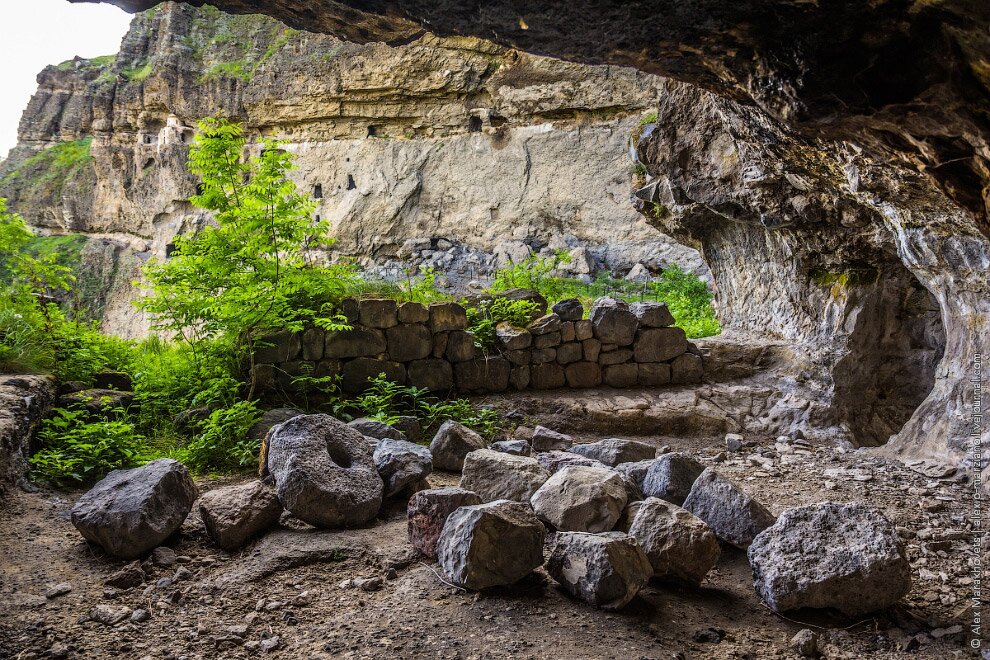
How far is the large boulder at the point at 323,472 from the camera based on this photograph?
131 inches

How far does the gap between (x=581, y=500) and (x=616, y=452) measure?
5.12 ft

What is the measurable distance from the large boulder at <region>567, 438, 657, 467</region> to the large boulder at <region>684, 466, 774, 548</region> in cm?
124

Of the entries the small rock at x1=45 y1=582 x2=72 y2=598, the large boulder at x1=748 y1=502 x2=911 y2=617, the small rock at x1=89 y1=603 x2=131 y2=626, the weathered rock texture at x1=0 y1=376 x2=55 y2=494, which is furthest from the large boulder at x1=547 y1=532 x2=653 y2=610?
the weathered rock texture at x1=0 y1=376 x2=55 y2=494

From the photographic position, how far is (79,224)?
1895 cm

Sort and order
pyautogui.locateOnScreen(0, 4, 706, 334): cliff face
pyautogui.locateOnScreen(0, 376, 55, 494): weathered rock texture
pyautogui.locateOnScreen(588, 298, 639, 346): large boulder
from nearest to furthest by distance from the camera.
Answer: pyautogui.locateOnScreen(0, 376, 55, 494): weathered rock texture → pyautogui.locateOnScreen(588, 298, 639, 346): large boulder → pyautogui.locateOnScreen(0, 4, 706, 334): cliff face

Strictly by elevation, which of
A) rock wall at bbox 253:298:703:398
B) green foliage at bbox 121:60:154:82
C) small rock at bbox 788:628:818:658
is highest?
green foliage at bbox 121:60:154:82

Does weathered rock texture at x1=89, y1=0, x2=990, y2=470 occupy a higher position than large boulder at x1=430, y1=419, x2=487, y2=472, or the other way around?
weathered rock texture at x1=89, y1=0, x2=990, y2=470

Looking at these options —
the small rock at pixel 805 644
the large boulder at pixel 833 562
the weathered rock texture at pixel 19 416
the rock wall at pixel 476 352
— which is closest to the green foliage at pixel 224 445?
the weathered rock texture at pixel 19 416

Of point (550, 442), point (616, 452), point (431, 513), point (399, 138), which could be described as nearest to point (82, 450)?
point (431, 513)

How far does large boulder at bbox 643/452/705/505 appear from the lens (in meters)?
3.57

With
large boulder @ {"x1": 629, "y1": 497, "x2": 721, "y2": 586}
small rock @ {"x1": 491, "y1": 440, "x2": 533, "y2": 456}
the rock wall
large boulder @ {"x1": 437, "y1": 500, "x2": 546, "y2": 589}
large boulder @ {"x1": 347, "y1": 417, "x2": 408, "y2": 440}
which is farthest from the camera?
the rock wall

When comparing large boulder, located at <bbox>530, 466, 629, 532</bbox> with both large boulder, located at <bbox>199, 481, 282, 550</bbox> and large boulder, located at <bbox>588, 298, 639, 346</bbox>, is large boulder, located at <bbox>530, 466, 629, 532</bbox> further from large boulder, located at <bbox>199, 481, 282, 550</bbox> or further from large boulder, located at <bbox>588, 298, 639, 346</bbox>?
large boulder, located at <bbox>588, 298, 639, 346</bbox>

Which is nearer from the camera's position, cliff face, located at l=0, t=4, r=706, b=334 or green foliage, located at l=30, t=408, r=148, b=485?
green foliage, located at l=30, t=408, r=148, b=485

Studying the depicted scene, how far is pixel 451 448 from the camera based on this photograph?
15.3 ft
